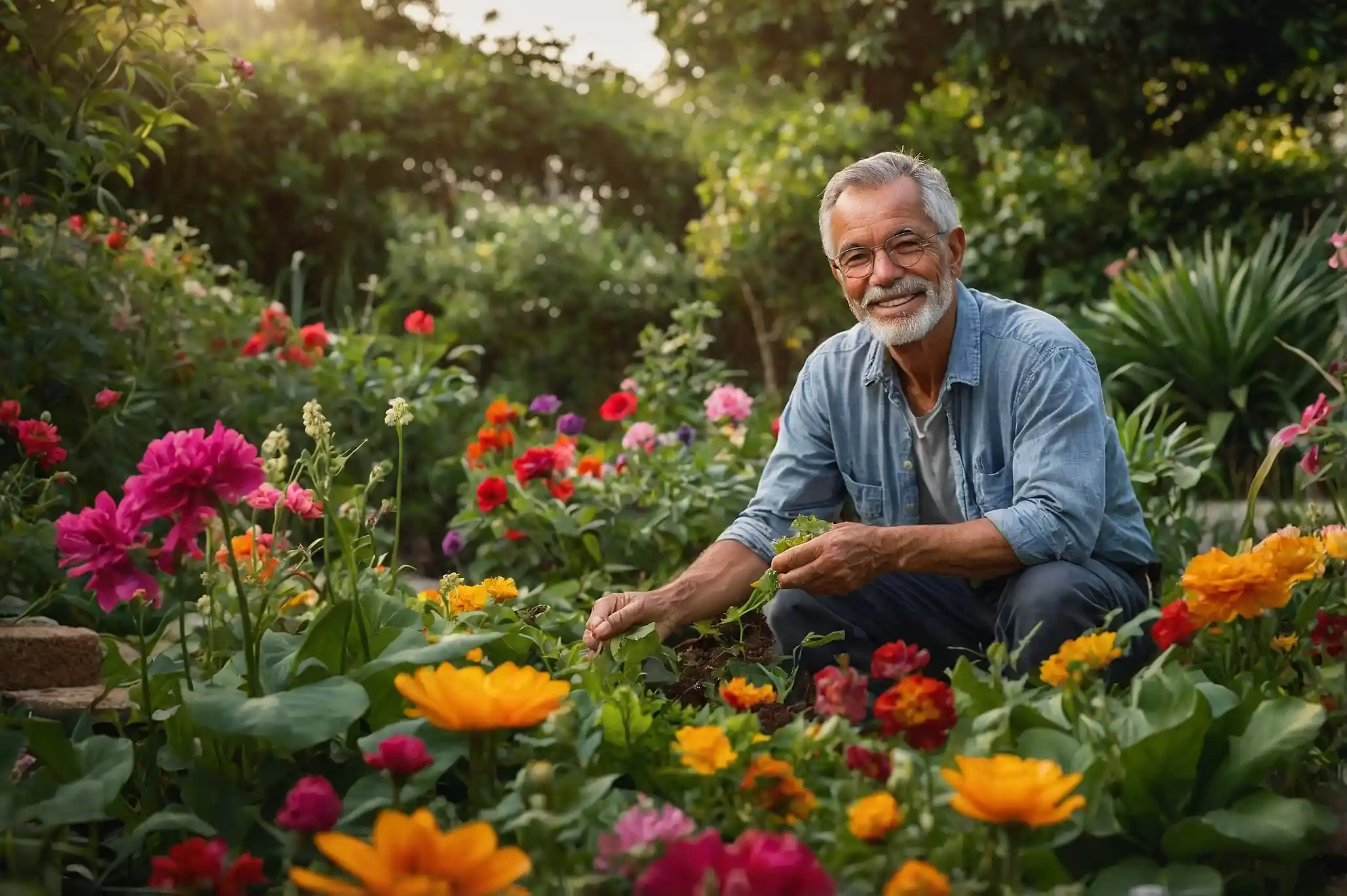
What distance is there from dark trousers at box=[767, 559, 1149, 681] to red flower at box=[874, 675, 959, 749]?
2.95ft

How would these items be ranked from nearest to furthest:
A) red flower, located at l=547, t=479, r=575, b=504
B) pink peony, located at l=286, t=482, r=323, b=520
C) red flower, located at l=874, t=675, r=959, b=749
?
red flower, located at l=874, t=675, r=959, b=749
pink peony, located at l=286, t=482, r=323, b=520
red flower, located at l=547, t=479, r=575, b=504

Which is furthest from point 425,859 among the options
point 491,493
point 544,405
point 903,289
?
point 544,405

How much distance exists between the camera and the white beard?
243 centimetres

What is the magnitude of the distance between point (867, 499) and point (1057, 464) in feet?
1.63

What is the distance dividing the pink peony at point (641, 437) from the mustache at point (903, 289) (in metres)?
1.38

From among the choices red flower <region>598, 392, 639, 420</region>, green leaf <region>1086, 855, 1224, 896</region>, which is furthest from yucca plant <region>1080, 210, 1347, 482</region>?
green leaf <region>1086, 855, 1224, 896</region>

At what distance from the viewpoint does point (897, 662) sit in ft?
4.58

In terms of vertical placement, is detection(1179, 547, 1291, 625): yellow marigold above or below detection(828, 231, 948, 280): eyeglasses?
below

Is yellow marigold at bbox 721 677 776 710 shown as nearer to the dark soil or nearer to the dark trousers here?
the dark soil

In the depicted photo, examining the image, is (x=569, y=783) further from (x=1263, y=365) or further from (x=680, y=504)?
(x=1263, y=365)

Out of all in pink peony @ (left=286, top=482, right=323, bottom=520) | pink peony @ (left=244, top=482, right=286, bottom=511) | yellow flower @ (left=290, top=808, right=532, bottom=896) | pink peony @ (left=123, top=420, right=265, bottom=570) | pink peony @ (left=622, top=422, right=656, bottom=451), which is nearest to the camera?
yellow flower @ (left=290, top=808, right=532, bottom=896)

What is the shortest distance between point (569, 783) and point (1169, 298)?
159 inches

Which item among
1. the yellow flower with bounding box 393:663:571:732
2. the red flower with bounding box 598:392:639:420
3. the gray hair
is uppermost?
the gray hair

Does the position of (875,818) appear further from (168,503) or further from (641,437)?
(641,437)
